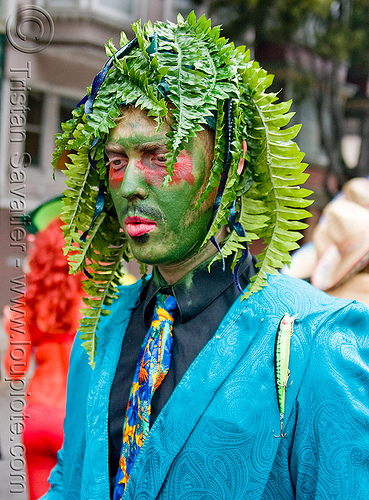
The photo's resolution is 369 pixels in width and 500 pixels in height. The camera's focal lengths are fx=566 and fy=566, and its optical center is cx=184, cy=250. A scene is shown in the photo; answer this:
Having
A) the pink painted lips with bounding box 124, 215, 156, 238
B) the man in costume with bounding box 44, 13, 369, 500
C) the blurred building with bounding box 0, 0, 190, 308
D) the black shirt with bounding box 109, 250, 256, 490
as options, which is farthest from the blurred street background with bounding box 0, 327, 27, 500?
the blurred building with bounding box 0, 0, 190, 308

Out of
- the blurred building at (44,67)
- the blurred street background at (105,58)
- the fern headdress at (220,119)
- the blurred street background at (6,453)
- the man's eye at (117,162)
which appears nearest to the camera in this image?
the fern headdress at (220,119)

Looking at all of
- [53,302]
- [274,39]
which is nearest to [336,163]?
[274,39]

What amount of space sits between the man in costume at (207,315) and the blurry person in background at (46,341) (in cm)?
132

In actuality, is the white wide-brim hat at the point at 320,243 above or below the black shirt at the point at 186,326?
above

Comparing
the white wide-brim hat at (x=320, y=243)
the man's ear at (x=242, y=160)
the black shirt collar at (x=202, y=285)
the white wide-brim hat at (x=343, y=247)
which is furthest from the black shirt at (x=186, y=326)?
the white wide-brim hat at (x=320, y=243)

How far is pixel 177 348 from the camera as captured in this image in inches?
63.8

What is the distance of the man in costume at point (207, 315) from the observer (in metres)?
1.40

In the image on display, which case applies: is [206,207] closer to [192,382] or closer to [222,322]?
[222,322]

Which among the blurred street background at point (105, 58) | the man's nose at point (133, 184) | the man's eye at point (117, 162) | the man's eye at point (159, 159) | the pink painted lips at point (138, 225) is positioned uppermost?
the blurred street background at point (105, 58)

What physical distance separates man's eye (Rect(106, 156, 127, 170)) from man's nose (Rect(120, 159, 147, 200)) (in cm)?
8

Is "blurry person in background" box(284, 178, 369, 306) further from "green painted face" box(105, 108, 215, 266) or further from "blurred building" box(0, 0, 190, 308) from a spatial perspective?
"blurred building" box(0, 0, 190, 308)

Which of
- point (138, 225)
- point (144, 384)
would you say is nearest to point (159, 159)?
point (138, 225)

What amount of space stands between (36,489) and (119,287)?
164 centimetres

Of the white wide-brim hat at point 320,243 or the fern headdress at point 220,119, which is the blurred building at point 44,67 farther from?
the fern headdress at point 220,119
